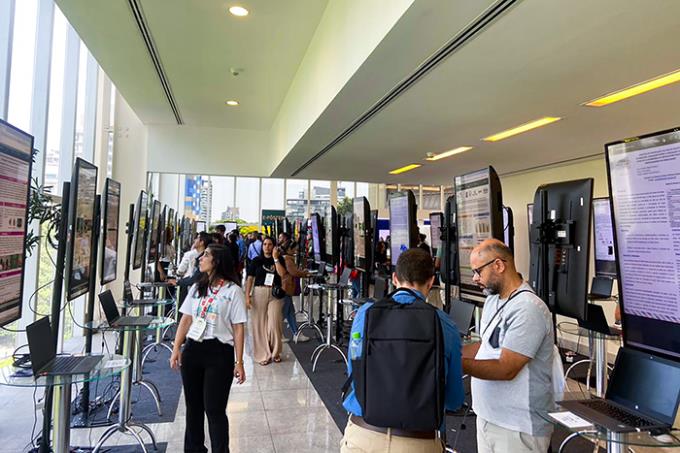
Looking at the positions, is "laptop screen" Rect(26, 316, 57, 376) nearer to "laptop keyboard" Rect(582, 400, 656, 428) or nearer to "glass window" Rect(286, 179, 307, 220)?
"laptop keyboard" Rect(582, 400, 656, 428)

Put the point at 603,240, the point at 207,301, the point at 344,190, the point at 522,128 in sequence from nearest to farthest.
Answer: the point at 207,301 → the point at 603,240 → the point at 522,128 → the point at 344,190

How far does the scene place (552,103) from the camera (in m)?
4.46

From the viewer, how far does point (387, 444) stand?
1645mm

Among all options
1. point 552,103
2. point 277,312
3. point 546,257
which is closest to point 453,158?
point 552,103

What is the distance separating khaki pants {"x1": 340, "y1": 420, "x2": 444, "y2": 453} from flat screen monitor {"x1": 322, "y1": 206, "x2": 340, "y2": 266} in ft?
14.5

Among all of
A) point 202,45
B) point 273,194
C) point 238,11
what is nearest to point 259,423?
point 238,11

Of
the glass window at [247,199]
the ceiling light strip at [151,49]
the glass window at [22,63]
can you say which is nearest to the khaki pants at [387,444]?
the glass window at [22,63]

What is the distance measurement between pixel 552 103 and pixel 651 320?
3.43m

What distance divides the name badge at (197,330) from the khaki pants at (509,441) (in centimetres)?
167

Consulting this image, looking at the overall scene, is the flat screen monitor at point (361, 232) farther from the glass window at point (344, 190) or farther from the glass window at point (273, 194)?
the glass window at point (344, 190)

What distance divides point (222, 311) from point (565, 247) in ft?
6.82

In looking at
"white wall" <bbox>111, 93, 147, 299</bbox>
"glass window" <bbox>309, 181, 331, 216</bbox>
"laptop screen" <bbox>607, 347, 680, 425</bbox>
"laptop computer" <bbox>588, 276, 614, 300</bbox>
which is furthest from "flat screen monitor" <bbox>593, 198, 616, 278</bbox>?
"glass window" <bbox>309, 181, 331, 216</bbox>

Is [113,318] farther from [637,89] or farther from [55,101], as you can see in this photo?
[637,89]

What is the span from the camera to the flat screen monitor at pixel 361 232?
15.9 ft
